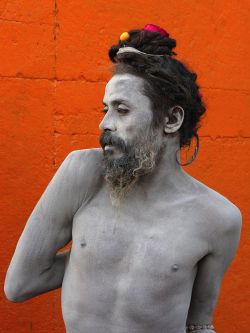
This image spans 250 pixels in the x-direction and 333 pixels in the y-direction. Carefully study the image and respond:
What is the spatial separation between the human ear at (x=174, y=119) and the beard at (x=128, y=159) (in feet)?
0.19

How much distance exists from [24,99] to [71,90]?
27 centimetres

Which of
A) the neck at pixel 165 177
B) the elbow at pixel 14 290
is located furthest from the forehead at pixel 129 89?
the elbow at pixel 14 290

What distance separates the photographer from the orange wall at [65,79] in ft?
13.1

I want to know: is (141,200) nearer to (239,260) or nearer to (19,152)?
(19,152)

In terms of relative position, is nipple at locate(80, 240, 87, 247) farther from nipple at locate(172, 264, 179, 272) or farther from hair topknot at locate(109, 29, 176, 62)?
hair topknot at locate(109, 29, 176, 62)

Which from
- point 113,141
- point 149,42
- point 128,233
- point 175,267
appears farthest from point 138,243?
point 149,42

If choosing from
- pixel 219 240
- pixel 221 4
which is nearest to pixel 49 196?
pixel 219 240

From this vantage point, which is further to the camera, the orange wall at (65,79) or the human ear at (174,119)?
the orange wall at (65,79)

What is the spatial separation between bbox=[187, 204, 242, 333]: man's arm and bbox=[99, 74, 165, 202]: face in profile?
1.20 ft

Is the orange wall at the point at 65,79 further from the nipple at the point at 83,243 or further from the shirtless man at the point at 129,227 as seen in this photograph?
the nipple at the point at 83,243

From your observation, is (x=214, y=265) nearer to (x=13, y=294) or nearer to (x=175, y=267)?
(x=175, y=267)

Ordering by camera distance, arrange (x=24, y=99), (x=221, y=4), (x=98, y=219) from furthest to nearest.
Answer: (x=221, y=4) → (x=24, y=99) → (x=98, y=219)

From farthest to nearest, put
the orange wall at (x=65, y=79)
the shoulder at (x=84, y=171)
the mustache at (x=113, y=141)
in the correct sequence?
the orange wall at (x=65, y=79) < the shoulder at (x=84, y=171) < the mustache at (x=113, y=141)

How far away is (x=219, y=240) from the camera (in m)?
2.65
